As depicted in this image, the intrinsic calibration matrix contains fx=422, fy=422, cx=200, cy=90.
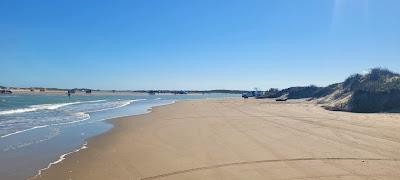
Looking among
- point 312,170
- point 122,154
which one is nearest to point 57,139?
point 122,154

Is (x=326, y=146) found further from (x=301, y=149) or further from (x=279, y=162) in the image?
(x=279, y=162)

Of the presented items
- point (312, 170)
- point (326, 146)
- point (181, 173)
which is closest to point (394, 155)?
point (326, 146)

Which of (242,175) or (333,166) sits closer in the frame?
(242,175)

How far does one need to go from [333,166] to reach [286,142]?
12.9 ft

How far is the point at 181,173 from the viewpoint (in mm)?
9445

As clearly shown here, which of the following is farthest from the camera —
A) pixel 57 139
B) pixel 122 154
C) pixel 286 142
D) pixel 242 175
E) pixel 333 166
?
pixel 57 139

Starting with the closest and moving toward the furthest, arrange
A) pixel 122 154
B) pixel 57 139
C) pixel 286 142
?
pixel 122 154, pixel 286 142, pixel 57 139

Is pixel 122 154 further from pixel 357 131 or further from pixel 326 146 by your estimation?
pixel 357 131

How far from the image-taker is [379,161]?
1052 cm

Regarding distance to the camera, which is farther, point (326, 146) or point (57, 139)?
point (57, 139)

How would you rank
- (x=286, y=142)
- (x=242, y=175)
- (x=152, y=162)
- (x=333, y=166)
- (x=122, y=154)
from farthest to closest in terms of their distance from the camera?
(x=286, y=142) < (x=122, y=154) < (x=152, y=162) < (x=333, y=166) < (x=242, y=175)

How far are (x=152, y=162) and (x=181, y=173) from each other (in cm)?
154

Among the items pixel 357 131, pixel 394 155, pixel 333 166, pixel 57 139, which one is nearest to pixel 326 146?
pixel 394 155

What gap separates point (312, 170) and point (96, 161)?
5.48m
